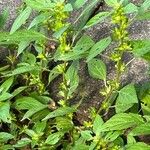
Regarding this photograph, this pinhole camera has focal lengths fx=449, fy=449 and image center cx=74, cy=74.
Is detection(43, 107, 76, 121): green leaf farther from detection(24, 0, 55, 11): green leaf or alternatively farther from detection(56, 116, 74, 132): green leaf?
detection(24, 0, 55, 11): green leaf

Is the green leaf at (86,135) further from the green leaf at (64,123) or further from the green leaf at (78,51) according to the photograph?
the green leaf at (78,51)

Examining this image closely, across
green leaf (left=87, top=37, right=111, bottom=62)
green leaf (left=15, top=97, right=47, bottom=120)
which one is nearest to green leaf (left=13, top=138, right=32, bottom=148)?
green leaf (left=15, top=97, right=47, bottom=120)

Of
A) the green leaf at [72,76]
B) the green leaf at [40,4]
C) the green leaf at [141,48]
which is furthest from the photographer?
the green leaf at [72,76]

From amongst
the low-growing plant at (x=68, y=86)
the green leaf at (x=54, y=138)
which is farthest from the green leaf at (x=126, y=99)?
the green leaf at (x=54, y=138)

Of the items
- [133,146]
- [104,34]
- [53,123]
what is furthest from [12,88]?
[133,146]

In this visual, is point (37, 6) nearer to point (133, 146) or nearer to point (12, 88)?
point (133, 146)

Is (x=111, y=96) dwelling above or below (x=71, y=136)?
above
